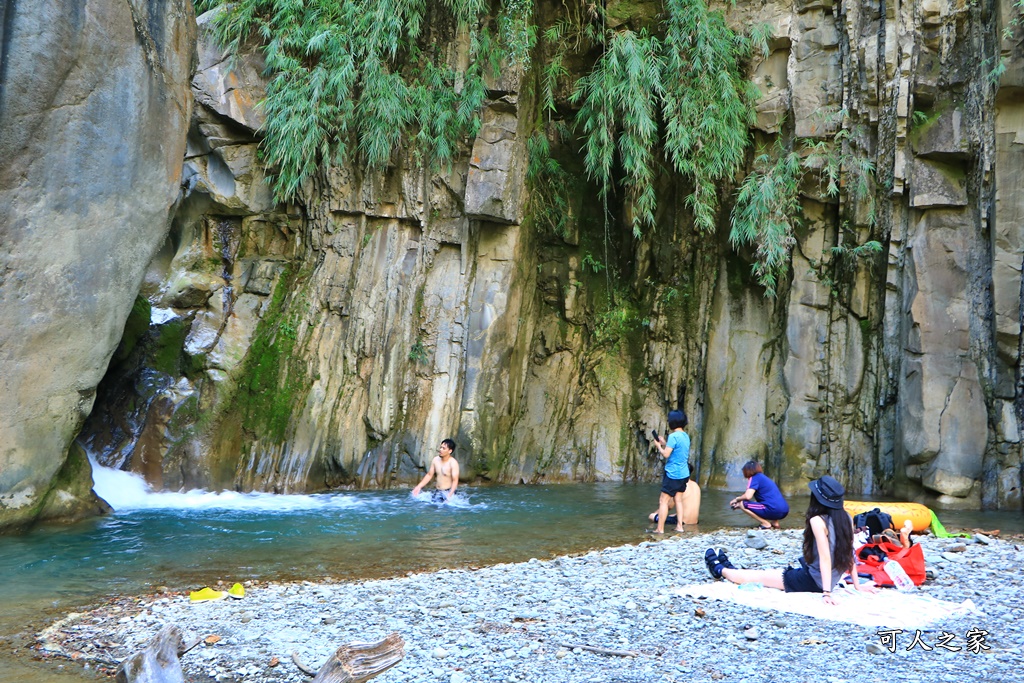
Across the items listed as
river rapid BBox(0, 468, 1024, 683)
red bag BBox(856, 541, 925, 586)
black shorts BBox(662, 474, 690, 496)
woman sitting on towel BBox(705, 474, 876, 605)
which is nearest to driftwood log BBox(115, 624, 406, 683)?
river rapid BBox(0, 468, 1024, 683)

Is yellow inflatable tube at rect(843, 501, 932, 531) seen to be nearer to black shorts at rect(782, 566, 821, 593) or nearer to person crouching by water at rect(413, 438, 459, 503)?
black shorts at rect(782, 566, 821, 593)

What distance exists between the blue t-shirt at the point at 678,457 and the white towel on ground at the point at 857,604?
325 cm

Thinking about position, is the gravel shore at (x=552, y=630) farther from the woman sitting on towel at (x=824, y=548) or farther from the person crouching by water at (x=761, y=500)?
the person crouching by water at (x=761, y=500)

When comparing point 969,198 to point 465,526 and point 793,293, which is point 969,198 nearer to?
point 793,293

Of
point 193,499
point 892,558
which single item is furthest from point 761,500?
point 193,499

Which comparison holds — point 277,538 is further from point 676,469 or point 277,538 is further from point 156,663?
point 156,663

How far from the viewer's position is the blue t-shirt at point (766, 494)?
31.6ft

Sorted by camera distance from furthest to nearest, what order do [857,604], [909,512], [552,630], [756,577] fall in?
1. [909,512]
2. [756,577]
3. [857,604]
4. [552,630]

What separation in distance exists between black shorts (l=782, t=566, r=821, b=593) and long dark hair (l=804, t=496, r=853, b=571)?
106 mm

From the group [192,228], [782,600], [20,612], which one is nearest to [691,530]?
[782,600]

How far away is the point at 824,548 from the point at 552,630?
2.11m

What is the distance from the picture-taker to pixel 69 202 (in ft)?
29.5

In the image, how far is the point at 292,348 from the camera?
1309 cm

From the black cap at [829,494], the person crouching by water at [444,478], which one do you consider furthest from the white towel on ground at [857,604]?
the person crouching by water at [444,478]
